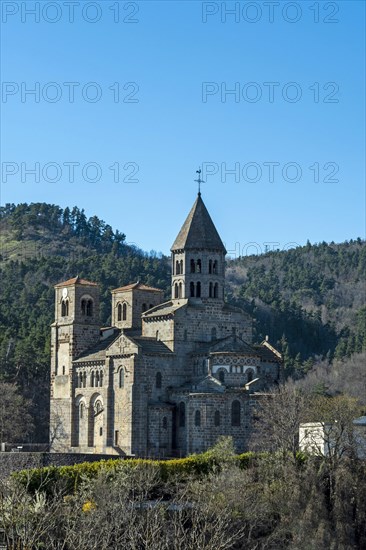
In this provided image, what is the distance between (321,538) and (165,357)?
963 inches

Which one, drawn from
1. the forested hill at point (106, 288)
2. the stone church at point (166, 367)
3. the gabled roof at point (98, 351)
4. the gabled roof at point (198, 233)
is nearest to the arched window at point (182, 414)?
the stone church at point (166, 367)

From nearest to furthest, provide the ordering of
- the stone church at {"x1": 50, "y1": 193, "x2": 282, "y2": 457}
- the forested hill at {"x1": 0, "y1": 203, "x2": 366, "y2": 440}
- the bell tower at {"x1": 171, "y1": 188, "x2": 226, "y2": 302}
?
1. the stone church at {"x1": 50, "y1": 193, "x2": 282, "y2": 457}
2. the bell tower at {"x1": 171, "y1": 188, "x2": 226, "y2": 302}
3. the forested hill at {"x1": 0, "y1": 203, "x2": 366, "y2": 440}

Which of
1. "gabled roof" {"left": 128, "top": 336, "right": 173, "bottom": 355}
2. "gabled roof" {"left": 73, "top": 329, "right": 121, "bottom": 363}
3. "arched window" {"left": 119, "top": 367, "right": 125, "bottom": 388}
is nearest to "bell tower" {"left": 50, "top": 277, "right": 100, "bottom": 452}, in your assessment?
"gabled roof" {"left": 73, "top": 329, "right": 121, "bottom": 363}

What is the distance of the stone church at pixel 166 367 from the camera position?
70125 millimetres

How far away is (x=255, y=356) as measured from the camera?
71.8m

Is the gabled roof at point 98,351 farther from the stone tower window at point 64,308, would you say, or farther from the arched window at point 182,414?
the arched window at point 182,414

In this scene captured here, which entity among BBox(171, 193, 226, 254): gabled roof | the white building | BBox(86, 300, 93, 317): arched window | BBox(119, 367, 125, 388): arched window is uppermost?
BBox(171, 193, 226, 254): gabled roof

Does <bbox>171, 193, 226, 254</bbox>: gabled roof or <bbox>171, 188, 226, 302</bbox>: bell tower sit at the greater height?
<bbox>171, 193, 226, 254</bbox>: gabled roof

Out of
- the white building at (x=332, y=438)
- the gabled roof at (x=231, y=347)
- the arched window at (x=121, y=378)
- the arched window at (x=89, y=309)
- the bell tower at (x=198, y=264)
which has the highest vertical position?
the bell tower at (x=198, y=264)

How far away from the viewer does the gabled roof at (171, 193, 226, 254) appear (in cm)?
7631

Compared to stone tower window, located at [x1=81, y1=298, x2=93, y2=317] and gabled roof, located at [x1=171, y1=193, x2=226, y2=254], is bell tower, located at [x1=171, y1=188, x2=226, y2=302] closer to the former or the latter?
gabled roof, located at [x1=171, y1=193, x2=226, y2=254]

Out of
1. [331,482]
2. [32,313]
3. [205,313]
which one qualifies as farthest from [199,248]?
[32,313]

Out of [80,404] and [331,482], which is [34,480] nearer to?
[331,482]

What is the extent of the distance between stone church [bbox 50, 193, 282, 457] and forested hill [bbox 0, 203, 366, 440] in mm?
13651
